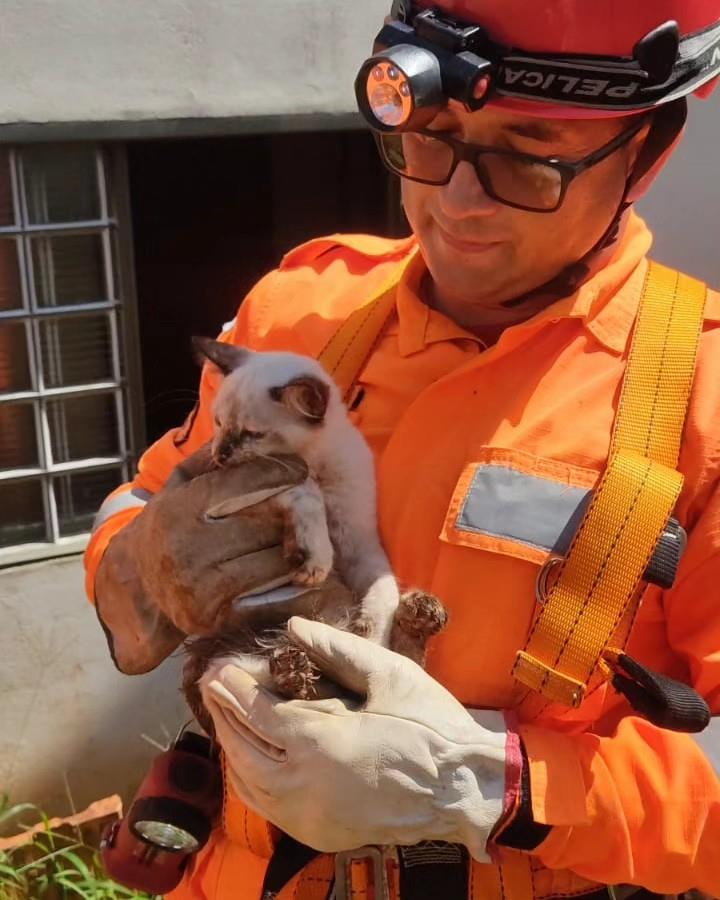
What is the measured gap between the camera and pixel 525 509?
1.65 meters

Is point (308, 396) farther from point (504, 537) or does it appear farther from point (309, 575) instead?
point (504, 537)

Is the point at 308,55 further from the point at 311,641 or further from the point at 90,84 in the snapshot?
A: the point at 311,641

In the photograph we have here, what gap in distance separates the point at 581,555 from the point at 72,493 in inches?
107

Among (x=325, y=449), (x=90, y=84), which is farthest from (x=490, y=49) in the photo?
(x=90, y=84)

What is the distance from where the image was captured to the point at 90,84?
3250mm

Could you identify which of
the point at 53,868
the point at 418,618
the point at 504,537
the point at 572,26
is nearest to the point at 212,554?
the point at 418,618

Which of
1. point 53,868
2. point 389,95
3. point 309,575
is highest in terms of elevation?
point 389,95

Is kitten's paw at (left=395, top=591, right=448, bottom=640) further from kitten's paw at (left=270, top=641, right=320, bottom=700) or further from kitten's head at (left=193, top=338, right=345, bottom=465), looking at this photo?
kitten's head at (left=193, top=338, right=345, bottom=465)

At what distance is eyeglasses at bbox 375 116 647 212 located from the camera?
166cm

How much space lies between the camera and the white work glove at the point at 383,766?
1599 millimetres

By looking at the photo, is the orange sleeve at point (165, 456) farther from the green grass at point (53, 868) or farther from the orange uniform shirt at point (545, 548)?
the green grass at point (53, 868)

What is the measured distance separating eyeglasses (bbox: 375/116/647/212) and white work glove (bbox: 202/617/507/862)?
2.59 ft

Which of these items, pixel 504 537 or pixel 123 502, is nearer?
pixel 504 537

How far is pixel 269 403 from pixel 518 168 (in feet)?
2.26
